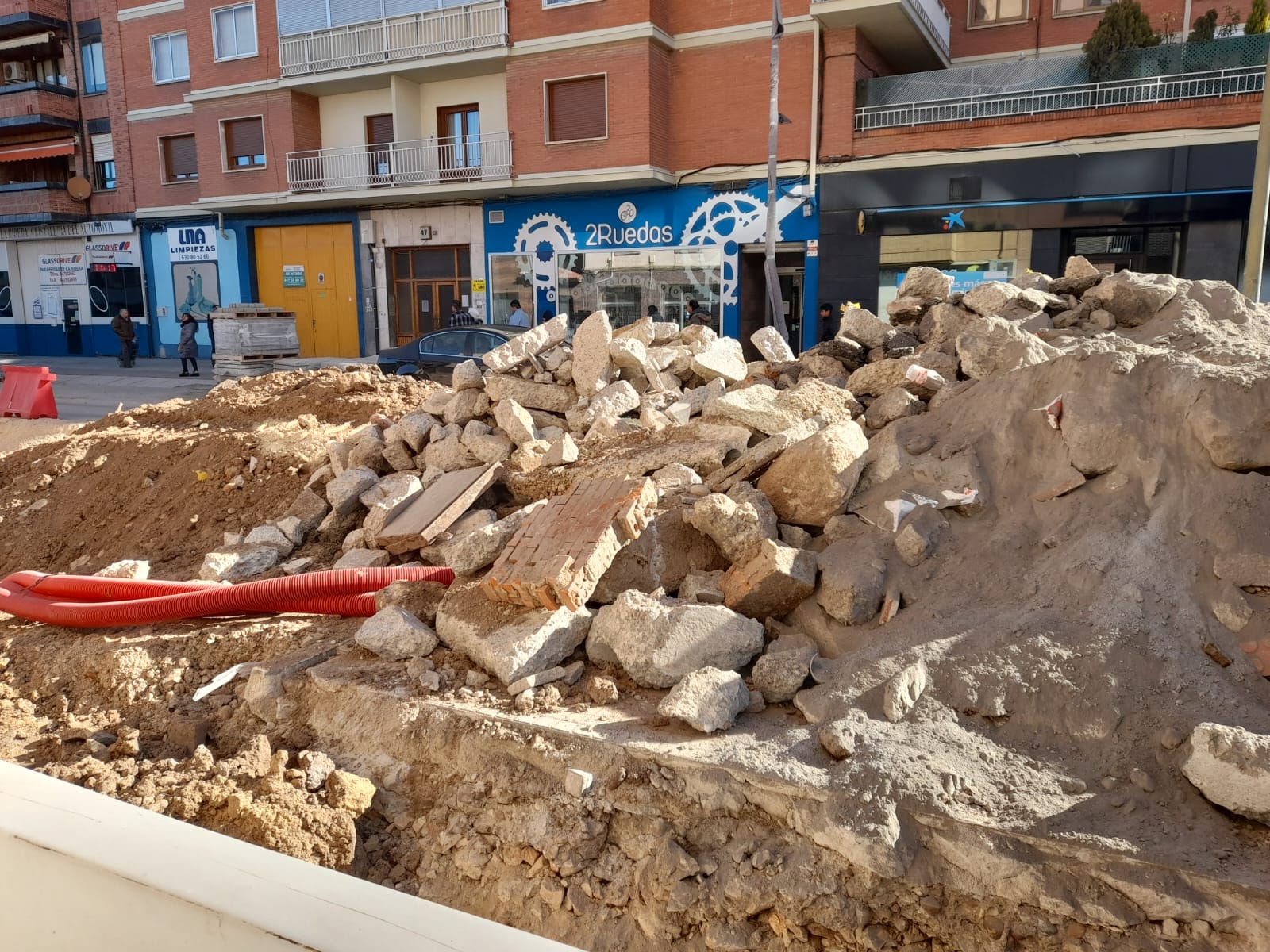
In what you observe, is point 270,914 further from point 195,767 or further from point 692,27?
point 692,27

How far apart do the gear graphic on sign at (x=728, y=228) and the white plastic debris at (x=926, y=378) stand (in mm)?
14311

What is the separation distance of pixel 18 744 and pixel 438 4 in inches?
820

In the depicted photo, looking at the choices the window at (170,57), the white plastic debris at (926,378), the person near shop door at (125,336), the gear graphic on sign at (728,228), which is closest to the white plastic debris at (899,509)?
the white plastic debris at (926,378)

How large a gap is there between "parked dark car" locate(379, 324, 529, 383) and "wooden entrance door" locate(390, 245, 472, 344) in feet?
25.5

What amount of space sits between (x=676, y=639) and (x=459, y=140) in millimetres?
20605

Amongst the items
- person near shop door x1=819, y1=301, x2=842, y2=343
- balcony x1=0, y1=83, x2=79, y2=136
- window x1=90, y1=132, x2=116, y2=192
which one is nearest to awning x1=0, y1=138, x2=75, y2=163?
balcony x1=0, y1=83, x2=79, y2=136

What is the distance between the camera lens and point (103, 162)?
94.0 feet

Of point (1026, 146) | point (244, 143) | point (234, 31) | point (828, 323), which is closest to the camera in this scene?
point (1026, 146)

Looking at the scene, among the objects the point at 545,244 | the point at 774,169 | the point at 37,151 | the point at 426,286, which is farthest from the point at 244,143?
the point at 774,169

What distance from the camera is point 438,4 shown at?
20.9m

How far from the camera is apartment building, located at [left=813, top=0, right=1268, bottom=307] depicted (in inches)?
607

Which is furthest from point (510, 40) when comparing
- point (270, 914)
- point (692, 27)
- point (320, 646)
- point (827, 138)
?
point (270, 914)

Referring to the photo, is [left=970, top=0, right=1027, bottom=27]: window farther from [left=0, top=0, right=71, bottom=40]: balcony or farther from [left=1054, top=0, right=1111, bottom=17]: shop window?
[left=0, top=0, right=71, bottom=40]: balcony

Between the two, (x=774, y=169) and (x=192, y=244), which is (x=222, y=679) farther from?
(x=192, y=244)
